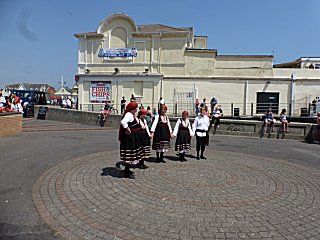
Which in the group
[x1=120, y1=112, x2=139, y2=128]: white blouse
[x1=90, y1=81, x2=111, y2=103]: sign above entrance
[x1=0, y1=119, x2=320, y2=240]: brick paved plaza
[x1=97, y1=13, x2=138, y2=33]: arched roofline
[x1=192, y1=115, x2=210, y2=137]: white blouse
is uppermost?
[x1=97, y1=13, x2=138, y2=33]: arched roofline

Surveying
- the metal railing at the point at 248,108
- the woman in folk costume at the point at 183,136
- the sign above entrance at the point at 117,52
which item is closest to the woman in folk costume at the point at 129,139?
the woman in folk costume at the point at 183,136

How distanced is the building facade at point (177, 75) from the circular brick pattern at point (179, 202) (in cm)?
1620

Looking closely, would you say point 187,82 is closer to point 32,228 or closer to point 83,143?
point 83,143

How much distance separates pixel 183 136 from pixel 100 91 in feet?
61.4

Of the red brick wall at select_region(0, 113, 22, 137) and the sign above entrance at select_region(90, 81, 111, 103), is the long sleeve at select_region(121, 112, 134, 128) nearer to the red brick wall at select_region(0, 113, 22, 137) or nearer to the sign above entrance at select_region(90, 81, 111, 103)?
the red brick wall at select_region(0, 113, 22, 137)

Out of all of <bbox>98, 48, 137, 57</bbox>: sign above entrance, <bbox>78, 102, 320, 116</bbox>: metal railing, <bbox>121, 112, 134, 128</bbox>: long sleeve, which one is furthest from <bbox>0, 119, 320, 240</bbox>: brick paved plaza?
<bbox>98, 48, 137, 57</bbox>: sign above entrance

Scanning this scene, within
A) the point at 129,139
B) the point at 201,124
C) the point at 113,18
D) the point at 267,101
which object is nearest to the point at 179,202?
the point at 129,139

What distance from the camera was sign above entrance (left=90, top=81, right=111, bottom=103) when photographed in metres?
23.7

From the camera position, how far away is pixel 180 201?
4.10 meters

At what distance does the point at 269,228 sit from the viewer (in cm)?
333

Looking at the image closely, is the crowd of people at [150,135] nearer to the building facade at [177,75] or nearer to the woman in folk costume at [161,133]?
the woman in folk costume at [161,133]

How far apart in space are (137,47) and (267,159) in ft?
62.7

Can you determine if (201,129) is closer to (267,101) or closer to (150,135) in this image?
(150,135)

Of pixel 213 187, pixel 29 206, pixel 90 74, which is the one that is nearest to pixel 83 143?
pixel 29 206
